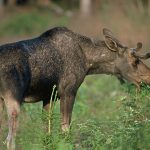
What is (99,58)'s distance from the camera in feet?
40.5

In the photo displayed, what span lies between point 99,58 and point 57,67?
102 cm

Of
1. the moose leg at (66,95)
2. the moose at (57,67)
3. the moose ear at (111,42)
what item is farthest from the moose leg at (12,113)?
the moose ear at (111,42)

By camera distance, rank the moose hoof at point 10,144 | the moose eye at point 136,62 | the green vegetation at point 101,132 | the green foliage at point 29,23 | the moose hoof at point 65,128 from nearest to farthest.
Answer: the green vegetation at point 101,132 → the moose hoof at point 10,144 → the moose hoof at point 65,128 → the moose eye at point 136,62 → the green foliage at point 29,23

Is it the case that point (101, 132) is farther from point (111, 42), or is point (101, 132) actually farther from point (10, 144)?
point (111, 42)

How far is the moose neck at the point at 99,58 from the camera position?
12.2 meters

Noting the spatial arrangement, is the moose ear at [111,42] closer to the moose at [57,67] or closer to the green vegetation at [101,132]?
the moose at [57,67]

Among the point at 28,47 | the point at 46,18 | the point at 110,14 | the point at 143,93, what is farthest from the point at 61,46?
the point at 46,18

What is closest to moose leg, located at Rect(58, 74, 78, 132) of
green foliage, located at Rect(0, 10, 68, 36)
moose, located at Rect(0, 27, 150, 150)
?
moose, located at Rect(0, 27, 150, 150)

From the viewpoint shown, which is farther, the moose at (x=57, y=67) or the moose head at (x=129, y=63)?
the moose head at (x=129, y=63)

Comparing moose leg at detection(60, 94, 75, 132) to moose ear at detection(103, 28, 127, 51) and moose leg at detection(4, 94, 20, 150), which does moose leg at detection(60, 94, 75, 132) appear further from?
moose leg at detection(4, 94, 20, 150)

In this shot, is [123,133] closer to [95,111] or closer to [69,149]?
[69,149]

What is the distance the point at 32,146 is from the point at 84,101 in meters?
6.23

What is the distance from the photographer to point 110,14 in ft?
88.5

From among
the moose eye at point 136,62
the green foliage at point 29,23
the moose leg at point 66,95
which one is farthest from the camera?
the green foliage at point 29,23
